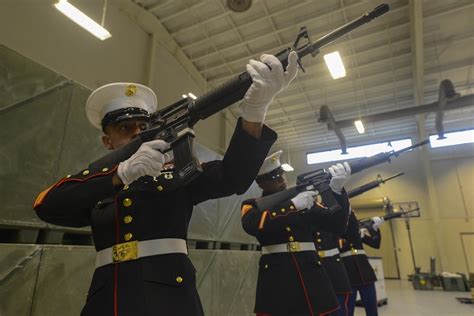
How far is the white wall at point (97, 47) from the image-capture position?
15.9 ft

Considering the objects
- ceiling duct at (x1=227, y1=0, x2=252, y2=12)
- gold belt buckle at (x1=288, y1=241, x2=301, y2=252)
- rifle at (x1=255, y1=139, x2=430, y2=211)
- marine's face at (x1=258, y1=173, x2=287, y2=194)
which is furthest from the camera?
ceiling duct at (x1=227, y1=0, x2=252, y2=12)

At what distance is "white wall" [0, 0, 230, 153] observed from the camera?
485cm

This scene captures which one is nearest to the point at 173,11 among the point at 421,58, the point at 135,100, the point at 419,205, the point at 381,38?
the point at 381,38

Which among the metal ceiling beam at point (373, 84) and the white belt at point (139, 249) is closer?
the white belt at point (139, 249)

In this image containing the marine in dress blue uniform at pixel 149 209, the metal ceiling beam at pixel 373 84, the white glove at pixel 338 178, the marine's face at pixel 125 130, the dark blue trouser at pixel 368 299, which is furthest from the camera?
the metal ceiling beam at pixel 373 84

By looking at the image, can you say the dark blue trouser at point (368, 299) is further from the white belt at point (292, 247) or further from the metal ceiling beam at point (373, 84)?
the metal ceiling beam at point (373, 84)

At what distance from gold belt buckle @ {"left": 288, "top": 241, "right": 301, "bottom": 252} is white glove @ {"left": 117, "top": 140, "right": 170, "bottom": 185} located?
1.38 meters

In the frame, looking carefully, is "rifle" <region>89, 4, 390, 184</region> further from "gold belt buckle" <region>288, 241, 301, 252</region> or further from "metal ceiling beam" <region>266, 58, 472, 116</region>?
"metal ceiling beam" <region>266, 58, 472, 116</region>

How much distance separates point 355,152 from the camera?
1277 centimetres

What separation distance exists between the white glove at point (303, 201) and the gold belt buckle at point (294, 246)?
0.26m

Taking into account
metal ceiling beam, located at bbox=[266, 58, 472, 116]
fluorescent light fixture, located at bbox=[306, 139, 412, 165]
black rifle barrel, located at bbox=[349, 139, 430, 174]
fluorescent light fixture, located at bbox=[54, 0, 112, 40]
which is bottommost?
black rifle barrel, located at bbox=[349, 139, 430, 174]

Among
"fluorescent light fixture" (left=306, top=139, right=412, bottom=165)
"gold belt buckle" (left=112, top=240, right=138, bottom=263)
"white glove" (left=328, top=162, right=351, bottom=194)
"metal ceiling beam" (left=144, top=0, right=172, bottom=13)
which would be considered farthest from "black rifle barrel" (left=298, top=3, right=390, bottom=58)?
"fluorescent light fixture" (left=306, top=139, right=412, bottom=165)

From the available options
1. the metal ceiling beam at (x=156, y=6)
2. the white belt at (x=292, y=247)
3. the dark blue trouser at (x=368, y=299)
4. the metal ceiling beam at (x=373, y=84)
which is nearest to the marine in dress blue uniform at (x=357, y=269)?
the dark blue trouser at (x=368, y=299)

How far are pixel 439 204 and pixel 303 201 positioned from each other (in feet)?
38.2
